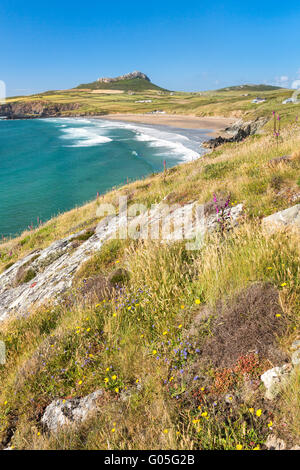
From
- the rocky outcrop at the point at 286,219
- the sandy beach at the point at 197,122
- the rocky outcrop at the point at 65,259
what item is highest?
the sandy beach at the point at 197,122

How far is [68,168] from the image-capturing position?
50875mm

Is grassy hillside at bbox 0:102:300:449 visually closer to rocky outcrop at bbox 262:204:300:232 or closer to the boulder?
the boulder

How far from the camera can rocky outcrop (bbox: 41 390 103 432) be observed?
311cm

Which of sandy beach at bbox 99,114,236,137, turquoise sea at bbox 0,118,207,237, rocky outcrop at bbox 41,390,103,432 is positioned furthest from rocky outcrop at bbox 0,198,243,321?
sandy beach at bbox 99,114,236,137

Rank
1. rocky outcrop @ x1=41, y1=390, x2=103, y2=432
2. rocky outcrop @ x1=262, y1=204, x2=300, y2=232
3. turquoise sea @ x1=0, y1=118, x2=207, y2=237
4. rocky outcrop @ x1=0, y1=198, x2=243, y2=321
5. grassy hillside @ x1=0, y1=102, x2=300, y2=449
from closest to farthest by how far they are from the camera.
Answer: grassy hillside @ x1=0, y1=102, x2=300, y2=449
rocky outcrop @ x1=41, y1=390, x2=103, y2=432
rocky outcrop @ x1=262, y1=204, x2=300, y2=232
rocky outcrop @ x1=0, y1=198, x2=243, y2=321
turquoise sea @ x1=0, y1=118, x2=207, y2=237

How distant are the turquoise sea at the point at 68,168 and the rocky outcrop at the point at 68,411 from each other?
2178 centimetres

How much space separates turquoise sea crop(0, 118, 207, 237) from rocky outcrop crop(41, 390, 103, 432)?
71.5 feet

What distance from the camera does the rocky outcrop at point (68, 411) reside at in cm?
311

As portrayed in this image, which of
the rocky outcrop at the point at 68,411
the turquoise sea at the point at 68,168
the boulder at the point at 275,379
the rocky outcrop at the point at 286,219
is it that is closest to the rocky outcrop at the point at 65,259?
the rocky outcrop at the point at 286,219

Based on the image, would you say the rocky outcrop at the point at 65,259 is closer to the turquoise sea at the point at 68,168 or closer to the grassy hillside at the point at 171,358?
the grassy hillside at the point at 171,358

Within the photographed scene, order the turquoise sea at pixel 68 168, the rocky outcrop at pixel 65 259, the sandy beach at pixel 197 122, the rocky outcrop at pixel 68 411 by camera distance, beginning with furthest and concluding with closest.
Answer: the sandy beach at pixel 197 122 → the turquoise sea at pixel 68 168 → the rocky outcrop at pixel 65 259 → the rocky outcrop at pixel 68 411

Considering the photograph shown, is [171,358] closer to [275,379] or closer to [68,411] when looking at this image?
[275,379]

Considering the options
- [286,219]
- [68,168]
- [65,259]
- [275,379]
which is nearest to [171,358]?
[275,379]
